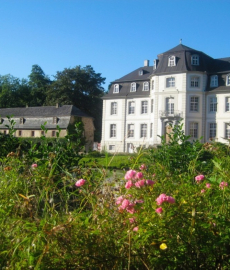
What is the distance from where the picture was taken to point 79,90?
54.6 metres

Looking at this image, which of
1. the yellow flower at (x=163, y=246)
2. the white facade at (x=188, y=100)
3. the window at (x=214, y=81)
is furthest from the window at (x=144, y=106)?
the yellow flower at (x=163, y=246)

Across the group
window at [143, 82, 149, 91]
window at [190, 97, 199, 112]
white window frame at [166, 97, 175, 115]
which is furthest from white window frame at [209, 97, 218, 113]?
window at [143, 82, 149, 91]

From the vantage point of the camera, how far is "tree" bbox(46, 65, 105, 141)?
5341cm

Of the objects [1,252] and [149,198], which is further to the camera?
[149,198]

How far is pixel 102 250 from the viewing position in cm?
167

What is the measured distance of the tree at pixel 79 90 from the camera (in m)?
53.4

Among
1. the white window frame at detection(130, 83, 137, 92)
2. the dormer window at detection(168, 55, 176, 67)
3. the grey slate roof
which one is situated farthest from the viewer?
the grey slate roof

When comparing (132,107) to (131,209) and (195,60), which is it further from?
(131,209)

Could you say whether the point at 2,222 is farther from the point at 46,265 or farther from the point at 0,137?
the point at 0,137

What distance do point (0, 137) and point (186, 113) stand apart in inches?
1158

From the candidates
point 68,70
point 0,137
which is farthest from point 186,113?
point 0,137

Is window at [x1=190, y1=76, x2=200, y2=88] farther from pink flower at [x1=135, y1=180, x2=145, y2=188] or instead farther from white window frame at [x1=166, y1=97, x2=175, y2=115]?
pink flower at [x1=135, y1=180, x2=145, y2=188]

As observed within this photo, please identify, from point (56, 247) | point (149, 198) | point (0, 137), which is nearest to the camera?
point (56, 247)

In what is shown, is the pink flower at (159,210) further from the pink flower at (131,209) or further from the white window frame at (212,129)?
the white window frame at (212,129)
